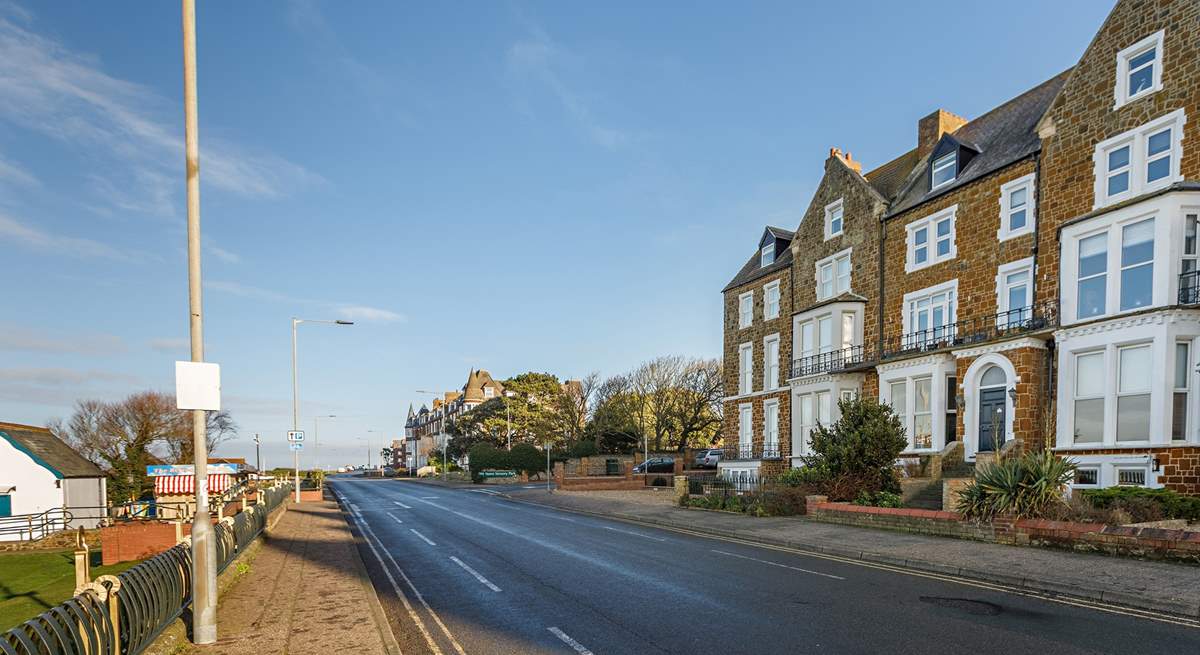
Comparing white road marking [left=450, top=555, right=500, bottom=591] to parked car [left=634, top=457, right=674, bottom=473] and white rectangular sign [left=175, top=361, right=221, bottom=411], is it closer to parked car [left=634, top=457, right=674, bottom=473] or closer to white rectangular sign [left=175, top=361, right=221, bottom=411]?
white rectangular sign [left=175, top=361, right=221, bottom=411]

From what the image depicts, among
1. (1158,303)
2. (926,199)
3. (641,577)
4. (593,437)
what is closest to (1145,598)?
(641,577)

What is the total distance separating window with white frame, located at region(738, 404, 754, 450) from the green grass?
28.2 metres

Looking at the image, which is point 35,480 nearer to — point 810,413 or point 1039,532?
point 810,413

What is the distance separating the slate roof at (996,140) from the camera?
22938 mm

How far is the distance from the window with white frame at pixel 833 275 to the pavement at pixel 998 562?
13743 mm

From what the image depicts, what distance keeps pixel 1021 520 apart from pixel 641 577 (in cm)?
884

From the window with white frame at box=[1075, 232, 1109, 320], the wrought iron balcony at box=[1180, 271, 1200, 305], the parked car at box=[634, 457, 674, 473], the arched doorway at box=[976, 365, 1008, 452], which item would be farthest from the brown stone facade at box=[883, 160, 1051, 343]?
the parked car at box=[634, 457, 674, 473]

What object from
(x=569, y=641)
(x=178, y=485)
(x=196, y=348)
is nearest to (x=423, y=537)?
(x=569, y=641)

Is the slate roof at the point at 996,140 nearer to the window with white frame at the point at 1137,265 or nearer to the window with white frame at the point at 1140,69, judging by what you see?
the window with white frame at the point at 1140,69

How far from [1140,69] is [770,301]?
63.3 ft

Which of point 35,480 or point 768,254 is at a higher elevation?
point 768,254

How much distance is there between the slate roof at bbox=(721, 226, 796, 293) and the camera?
35.3m

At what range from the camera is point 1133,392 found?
1755 cm

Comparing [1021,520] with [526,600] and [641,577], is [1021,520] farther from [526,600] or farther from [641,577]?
[526,600]
